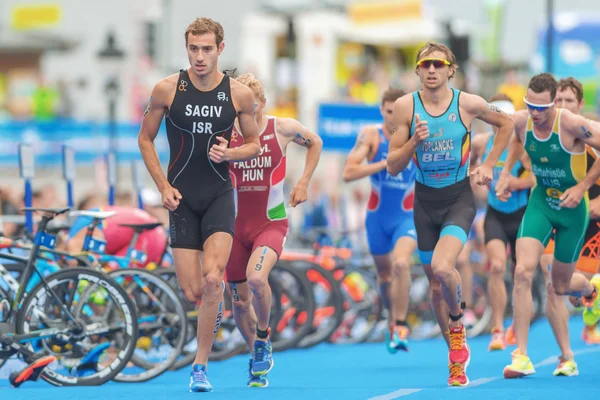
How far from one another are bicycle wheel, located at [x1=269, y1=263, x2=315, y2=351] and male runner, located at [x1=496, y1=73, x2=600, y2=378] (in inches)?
149

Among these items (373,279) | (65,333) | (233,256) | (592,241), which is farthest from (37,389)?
(373,279)

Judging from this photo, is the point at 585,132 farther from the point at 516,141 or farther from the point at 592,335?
the point at 592,335

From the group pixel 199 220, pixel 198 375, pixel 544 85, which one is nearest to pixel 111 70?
pixel 544 85

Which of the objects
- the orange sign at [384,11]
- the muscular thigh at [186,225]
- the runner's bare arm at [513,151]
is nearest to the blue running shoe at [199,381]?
the muscular thigh at [186,225]

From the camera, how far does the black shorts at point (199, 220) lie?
10.3 m

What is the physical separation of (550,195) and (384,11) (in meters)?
35.9

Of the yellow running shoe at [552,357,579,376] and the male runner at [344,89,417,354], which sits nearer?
the yellow running shoe at [552,357,579,376]

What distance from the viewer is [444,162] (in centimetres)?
1091

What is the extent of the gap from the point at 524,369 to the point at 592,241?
1.91 metres

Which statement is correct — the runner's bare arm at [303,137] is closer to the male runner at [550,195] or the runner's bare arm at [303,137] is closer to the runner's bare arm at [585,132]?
the male runner at [550,195]

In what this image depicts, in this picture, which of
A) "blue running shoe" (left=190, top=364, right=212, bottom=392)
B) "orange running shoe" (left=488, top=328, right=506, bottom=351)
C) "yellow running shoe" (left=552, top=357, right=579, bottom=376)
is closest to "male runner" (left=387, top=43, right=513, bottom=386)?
"yellow running shoe" (left=552, top=357, right=579, bottom=376)

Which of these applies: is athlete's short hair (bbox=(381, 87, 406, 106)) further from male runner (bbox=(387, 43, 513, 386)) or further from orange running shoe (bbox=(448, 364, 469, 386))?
orange running shoe (bbox=(448, 364, 469, 386))

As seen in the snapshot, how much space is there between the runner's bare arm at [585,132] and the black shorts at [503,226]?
3.05 m

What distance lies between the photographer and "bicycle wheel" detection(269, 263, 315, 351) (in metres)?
15.1
